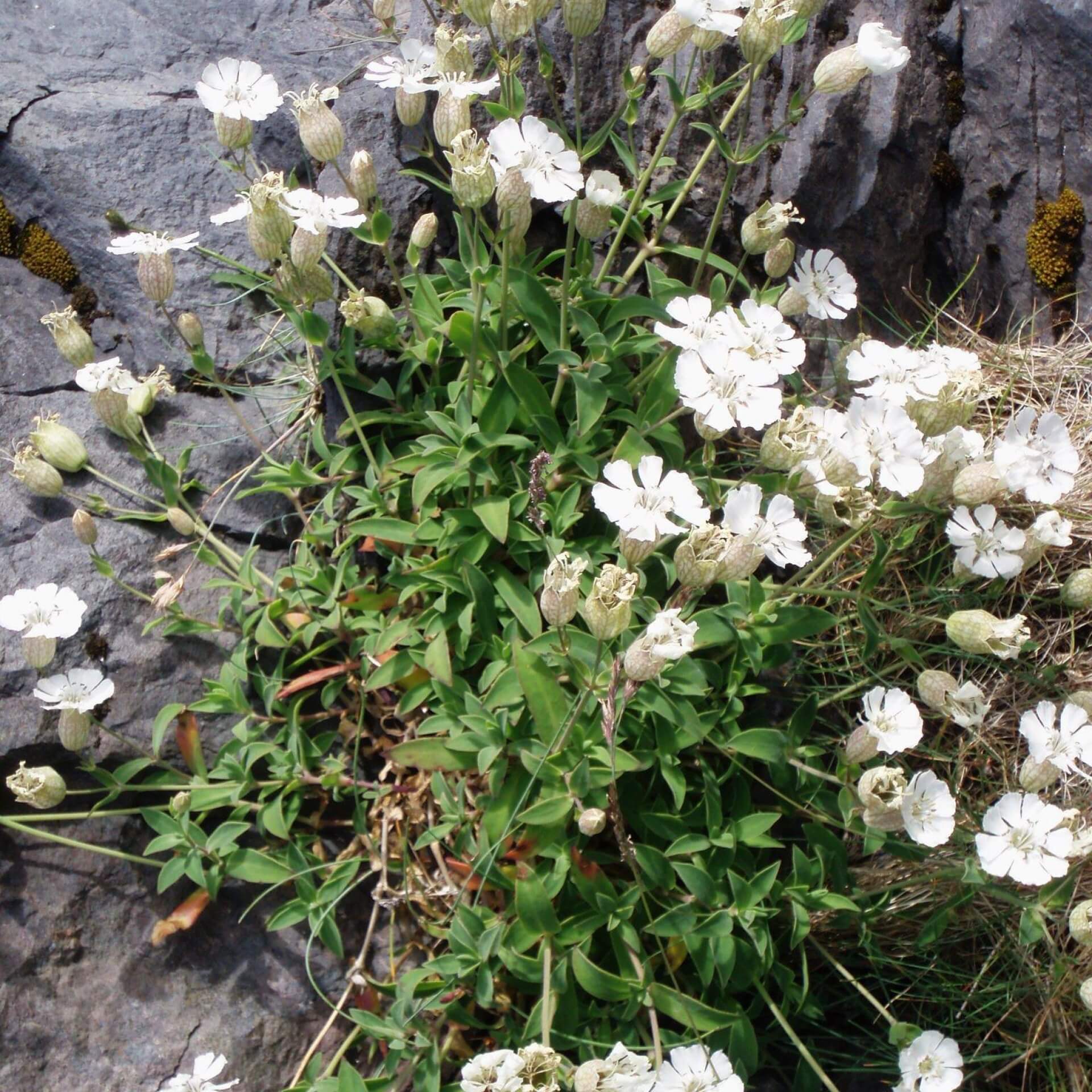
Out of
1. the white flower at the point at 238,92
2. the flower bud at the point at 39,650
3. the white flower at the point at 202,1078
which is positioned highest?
the white flower at the point at 238,92

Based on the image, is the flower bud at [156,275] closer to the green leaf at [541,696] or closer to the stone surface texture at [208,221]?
the stone surface texture at [208,221]

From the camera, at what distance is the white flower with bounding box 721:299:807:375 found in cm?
213

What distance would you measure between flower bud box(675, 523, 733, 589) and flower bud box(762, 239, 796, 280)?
82cm

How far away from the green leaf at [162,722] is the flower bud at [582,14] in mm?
1669

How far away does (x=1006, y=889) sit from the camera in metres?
2.22

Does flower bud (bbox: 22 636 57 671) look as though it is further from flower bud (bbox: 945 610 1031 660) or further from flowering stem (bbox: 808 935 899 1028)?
flower bud (bbox: 945 610 1031 660)

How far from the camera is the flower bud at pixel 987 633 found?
2.02 meters

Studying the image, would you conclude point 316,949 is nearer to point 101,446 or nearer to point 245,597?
point 245,597

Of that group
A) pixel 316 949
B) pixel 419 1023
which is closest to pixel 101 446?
pixel 316 949

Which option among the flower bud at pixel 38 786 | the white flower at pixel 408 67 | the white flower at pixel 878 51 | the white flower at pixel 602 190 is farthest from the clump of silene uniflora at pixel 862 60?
the flower bud at pixel 38 786

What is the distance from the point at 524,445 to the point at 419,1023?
1211 millimetres

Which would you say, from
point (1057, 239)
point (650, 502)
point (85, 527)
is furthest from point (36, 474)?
point (1057, 239)

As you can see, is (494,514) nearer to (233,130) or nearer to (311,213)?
(311,213)

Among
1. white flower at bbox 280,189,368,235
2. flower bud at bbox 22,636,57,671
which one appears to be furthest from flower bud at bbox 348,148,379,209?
flower bud at bbox 22,636,57,671
